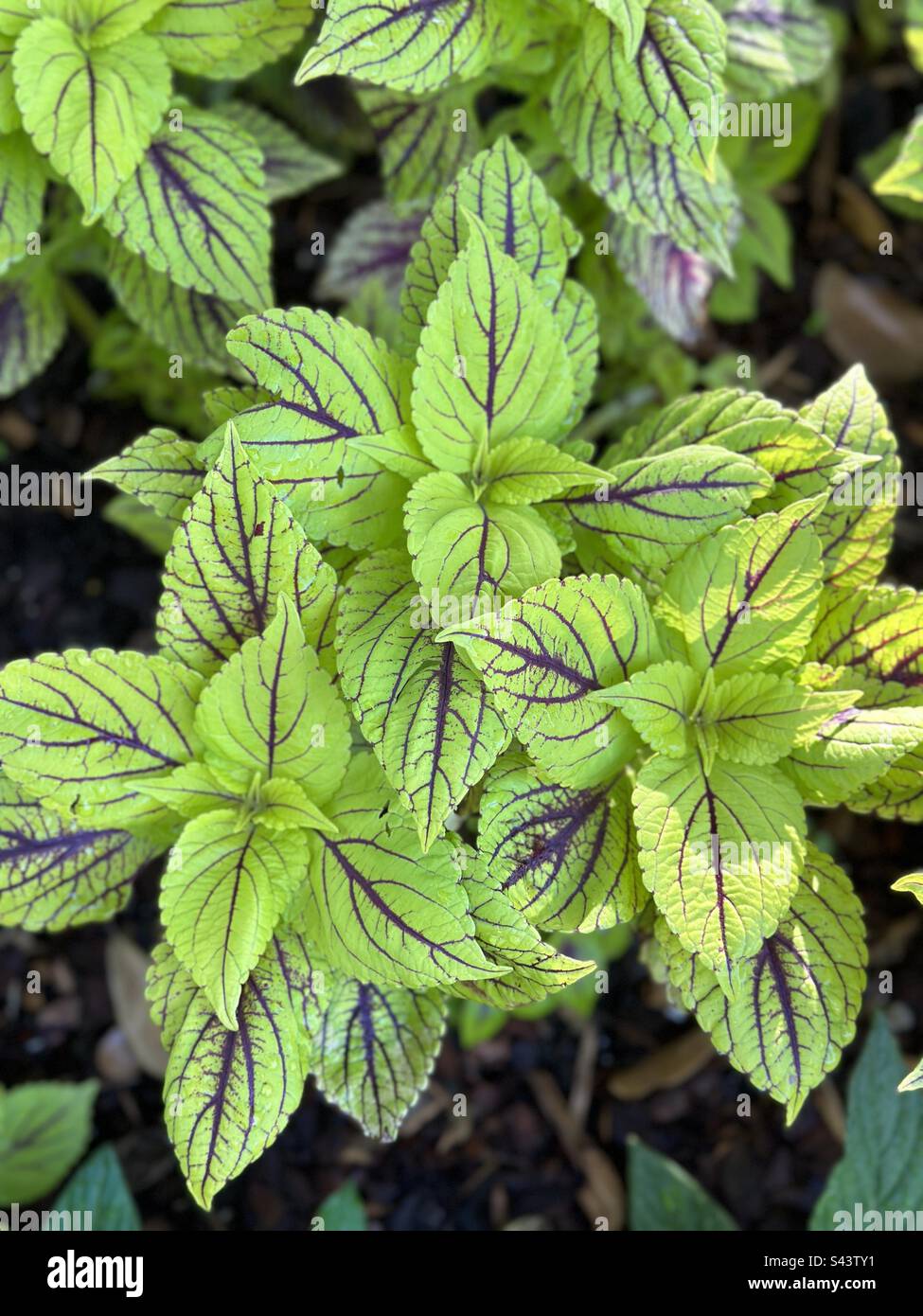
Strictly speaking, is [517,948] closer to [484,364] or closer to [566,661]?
[566,661]

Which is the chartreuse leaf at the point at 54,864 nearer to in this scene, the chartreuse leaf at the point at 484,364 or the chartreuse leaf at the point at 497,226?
the chartreuse leaf at the point at 484,364

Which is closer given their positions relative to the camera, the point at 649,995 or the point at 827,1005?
the point at 827,1005

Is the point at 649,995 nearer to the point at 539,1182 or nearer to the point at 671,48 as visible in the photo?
the point at 539,1182

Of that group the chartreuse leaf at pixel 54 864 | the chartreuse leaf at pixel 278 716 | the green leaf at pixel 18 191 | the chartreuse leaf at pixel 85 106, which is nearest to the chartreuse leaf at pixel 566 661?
the chartreuse leaf at pixel 278 716

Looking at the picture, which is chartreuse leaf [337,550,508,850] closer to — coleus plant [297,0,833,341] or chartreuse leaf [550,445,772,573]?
chartreuse leaf [550,445,772,573]

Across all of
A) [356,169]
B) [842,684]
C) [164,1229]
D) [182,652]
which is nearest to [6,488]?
[356,169]

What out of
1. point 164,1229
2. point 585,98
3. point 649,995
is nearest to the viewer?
point 585,98

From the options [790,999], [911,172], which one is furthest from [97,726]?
[911,172]
